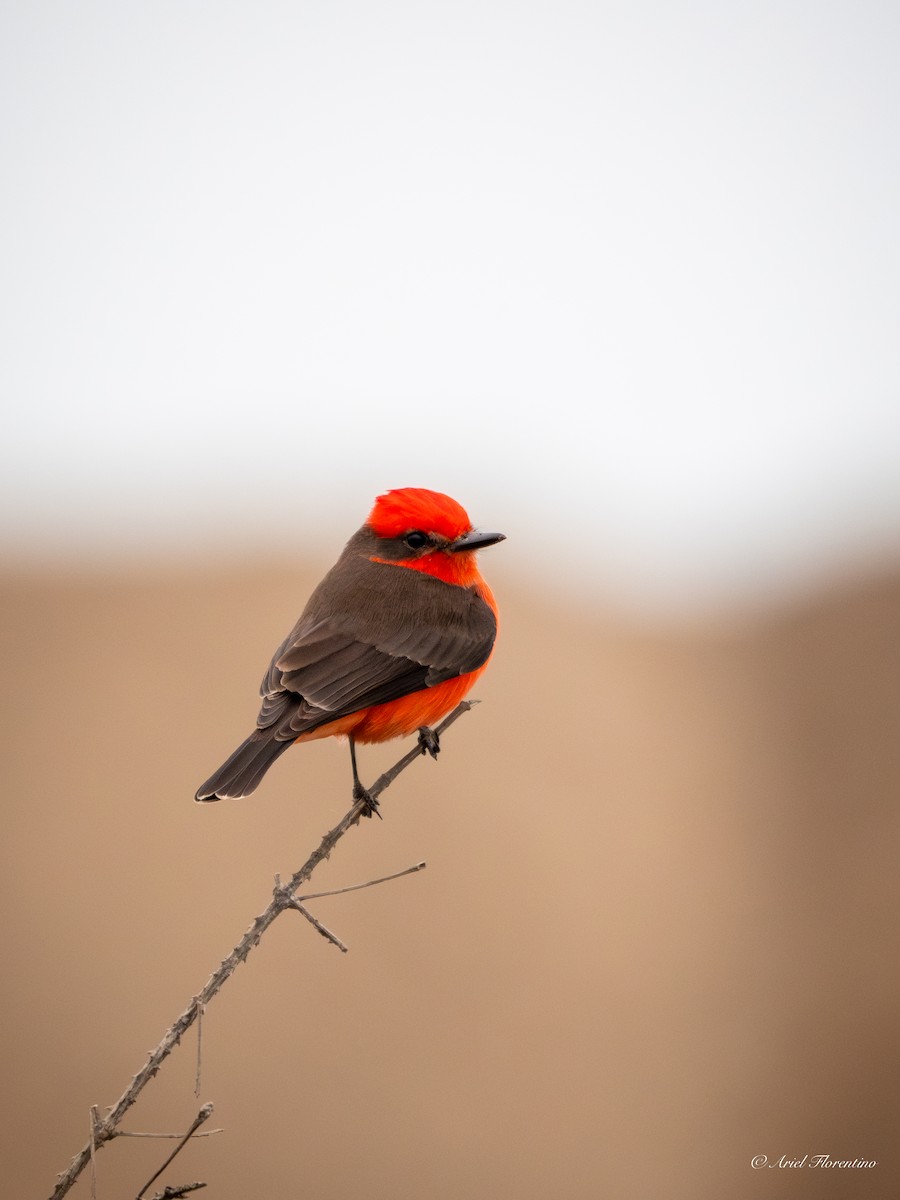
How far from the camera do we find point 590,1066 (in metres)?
14.5

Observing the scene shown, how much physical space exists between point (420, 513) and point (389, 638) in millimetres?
616

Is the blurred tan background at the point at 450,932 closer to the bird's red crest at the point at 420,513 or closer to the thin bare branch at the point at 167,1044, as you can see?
the bird's red crest at the point at 420,513

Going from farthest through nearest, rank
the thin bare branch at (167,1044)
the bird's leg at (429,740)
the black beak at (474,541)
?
the black beak at (474,541) < the bird's leg at (429,740) < the thin bare branch at (167,1044)

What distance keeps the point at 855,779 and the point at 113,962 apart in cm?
1467

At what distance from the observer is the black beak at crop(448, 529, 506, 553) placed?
530cm

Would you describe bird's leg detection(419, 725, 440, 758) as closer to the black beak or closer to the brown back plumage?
the brown back plumage

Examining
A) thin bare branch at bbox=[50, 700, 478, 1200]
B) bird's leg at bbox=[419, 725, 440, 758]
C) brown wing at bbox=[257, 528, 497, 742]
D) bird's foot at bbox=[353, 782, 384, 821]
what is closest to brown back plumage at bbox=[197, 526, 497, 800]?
brown wing at bbox=[257, 528, 497, 742]

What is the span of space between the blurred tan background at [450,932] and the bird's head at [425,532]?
352 inches

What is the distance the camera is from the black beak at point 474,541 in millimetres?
5297

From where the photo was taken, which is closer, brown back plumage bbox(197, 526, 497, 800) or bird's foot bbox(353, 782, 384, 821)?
bird's foot bbox(353, 782, 384, 821)

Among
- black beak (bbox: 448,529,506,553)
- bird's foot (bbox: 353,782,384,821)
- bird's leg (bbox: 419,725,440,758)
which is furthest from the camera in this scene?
black beak (bbox: 448,529,506,553)

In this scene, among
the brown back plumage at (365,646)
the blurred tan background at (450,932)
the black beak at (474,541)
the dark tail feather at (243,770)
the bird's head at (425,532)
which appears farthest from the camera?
the blurred tan background at (450,932)

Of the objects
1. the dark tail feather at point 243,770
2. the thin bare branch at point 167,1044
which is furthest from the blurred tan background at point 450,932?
the thin bare branch at point 167,1044

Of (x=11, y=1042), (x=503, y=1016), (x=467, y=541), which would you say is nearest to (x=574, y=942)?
(x=503, y=1016)
